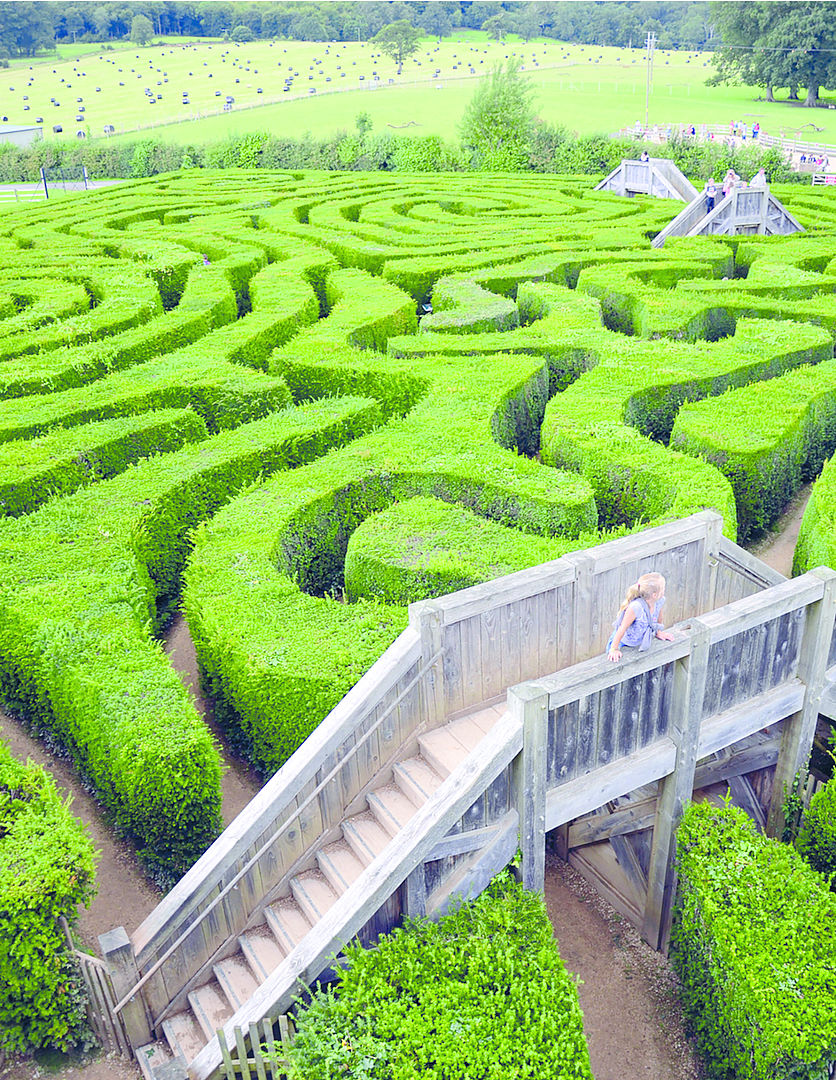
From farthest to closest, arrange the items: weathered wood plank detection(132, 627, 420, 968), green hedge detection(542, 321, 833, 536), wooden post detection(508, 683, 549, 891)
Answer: green hedge detection(542, 321, 833, 536)
wooden post detection(508, 683, 549, 891)
weathered wood plank detection(132, 627, 420, 968)

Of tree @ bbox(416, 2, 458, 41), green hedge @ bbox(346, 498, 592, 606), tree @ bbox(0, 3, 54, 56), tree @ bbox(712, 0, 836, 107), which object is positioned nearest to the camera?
green hedge @ bbox(346, 498, 592, 606)

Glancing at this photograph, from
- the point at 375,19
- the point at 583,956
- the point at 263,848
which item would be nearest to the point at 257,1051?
the point at 263,848

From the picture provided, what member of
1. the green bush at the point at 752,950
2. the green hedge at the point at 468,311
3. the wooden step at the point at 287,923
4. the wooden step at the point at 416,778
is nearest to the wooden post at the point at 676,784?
the green bush at the point at 752,950

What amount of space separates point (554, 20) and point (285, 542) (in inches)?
6520

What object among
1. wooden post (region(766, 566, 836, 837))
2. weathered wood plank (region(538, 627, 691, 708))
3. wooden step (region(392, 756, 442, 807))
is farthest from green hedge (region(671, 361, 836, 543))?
wooden step (region(392, 756, 442, 807))

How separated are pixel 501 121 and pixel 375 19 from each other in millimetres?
113727

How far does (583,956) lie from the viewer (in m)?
11.5

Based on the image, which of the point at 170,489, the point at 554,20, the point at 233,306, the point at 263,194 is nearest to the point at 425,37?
the point at 554,20

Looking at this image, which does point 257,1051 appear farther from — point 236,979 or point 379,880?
point 379,880

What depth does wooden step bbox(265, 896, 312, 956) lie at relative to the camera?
935 cm

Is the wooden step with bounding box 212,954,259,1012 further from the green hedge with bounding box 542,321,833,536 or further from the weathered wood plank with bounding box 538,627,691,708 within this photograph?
the green hedge with bounding box 542,321,833,536

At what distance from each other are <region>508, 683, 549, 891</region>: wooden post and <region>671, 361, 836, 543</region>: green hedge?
341 inches

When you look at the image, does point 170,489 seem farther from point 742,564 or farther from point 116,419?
point 742,564

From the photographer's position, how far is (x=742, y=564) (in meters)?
12.2
